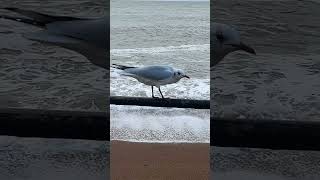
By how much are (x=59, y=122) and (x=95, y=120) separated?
0.16m

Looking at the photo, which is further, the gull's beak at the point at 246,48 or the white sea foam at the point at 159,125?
the white sea foam at the point at 159,125

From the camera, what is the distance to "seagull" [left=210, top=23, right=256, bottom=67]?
1625 millimetres

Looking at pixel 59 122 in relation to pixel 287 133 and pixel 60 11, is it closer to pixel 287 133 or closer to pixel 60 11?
pixel 60 11

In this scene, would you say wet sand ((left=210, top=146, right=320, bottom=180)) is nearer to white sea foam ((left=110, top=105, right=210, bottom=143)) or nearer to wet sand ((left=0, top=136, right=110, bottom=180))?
wet sand ((left=0, top=136, right=110, bottom=180))

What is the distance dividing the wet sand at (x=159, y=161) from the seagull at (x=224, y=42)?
597 mm

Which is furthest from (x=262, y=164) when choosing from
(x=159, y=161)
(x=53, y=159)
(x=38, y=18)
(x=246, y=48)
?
(x=38, y=18)

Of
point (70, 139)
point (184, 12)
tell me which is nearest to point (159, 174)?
point (70, 139)

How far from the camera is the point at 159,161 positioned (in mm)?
2127

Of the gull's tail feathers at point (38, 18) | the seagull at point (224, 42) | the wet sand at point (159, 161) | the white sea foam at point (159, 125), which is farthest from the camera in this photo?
the white sea foam at point (159, 125)

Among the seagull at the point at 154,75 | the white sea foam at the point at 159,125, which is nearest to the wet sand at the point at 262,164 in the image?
the white sea foam at the point at 159,125

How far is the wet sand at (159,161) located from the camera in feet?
6.53

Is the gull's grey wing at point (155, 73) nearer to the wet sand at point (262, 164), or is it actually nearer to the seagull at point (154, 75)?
the seagull at point (154, 75)

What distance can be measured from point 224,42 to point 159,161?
2.47 ft

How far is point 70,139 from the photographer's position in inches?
69.6
